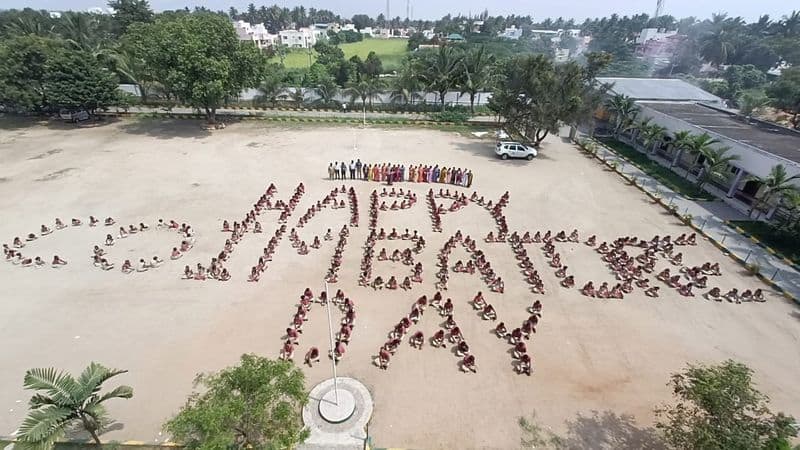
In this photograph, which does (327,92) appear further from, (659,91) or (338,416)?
(338,416)

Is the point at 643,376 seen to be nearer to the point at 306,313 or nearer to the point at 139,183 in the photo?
the point at 306,313

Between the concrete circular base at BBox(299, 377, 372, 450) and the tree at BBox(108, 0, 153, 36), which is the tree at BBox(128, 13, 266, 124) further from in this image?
the tree at BBox(108, 0, 153, 36)

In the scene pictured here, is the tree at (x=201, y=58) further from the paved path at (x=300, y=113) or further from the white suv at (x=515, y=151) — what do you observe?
the white suv at (x=515, y=151)

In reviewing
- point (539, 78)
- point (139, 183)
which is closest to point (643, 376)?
point (539, 78)

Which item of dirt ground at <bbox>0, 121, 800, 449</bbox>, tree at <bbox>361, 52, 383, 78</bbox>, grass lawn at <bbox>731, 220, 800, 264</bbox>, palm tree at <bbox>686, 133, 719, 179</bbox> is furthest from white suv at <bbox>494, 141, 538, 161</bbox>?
tree at <bbox>361, 52, 383, 78</bbox>

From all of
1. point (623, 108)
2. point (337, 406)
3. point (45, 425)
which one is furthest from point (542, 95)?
point (45, 425)

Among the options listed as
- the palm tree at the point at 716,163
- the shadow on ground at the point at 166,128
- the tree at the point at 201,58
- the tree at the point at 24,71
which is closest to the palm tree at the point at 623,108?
the palm tree at the point at 716,163
